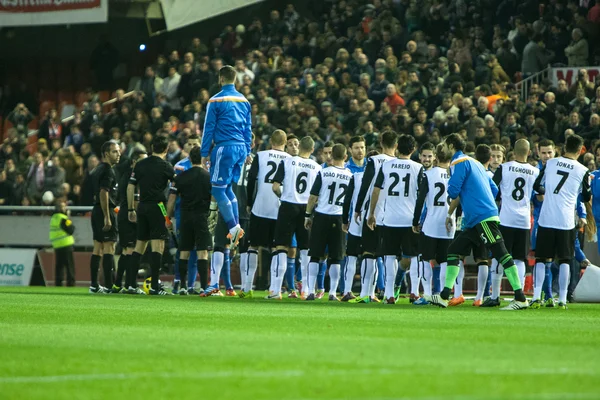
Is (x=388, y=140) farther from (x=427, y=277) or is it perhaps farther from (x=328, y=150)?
(x=328, y=150)

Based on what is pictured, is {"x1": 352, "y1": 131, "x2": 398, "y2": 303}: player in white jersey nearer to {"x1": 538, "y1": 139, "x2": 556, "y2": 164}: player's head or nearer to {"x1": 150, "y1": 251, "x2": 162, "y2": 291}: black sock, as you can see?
{"x1": 538, "y1": 139, "x2": 556, "y2": 164}: player's head

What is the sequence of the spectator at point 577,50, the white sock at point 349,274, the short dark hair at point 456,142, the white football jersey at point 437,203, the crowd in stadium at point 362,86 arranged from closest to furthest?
the short dark hair at point 456,142
the white football jersey at point 437,203
the white sock at point 349,274
the crowd in stadium at point 362,86
the spectator at point 577,50

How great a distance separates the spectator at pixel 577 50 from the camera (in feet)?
85.6

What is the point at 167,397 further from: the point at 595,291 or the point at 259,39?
the point at 259,39

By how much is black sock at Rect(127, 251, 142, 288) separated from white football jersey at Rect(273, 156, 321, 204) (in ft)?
8.30

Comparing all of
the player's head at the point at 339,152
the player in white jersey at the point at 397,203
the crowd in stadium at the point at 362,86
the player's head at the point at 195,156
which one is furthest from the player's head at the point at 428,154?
the crowd in stadium at the point at 362,86

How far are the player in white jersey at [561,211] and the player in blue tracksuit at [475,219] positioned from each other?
1087mm

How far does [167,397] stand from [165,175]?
11.6 meters

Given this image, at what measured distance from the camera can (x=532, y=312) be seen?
1441cm

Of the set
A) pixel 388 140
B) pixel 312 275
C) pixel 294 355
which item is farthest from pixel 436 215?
pixel 294 355

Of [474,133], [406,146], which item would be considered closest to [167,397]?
[406,146]

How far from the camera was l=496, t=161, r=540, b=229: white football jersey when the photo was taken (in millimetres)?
16562

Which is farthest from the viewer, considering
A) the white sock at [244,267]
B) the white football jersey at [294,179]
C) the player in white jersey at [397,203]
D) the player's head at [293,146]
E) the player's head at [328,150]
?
the player's head at [328,150]

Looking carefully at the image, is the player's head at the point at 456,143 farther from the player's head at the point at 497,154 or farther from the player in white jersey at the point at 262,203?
the player in white jersey at the point at 262,203
